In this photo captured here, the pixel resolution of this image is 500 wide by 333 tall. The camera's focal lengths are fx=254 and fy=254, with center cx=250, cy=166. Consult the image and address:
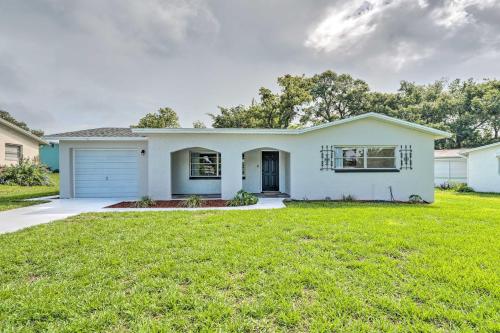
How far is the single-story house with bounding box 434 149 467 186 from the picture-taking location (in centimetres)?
1917

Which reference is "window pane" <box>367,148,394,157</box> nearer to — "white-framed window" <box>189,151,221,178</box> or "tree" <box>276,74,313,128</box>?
"white-framed window" <box>189,151,221,178</box>

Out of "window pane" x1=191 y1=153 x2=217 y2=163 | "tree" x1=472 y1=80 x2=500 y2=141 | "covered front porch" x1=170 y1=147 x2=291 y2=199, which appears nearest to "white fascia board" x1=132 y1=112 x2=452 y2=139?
"covered front porch" x1=170 y1=147 x2=291 y2=199

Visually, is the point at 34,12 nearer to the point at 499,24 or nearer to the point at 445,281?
the point at 445,281

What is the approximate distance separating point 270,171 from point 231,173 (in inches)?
130

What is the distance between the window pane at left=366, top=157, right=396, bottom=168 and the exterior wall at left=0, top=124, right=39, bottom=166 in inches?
937

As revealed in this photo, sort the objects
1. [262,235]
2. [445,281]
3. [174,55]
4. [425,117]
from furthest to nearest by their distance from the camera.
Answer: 1. [425,117]
2. [174,55]
3. [262,235]
4. [445,281]

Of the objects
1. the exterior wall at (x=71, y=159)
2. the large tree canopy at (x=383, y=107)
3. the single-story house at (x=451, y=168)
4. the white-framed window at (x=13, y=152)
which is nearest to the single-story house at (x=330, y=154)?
the exterior wall at (x=71, y=159)

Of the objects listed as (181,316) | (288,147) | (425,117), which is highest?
(425,117)

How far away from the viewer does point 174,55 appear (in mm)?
13711

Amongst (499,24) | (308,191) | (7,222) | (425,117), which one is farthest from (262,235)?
(425,117)

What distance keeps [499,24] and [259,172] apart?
13.9 m

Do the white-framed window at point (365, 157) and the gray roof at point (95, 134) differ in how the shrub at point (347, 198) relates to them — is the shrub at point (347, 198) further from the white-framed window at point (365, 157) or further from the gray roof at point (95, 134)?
the gray roof at point (95, 134)

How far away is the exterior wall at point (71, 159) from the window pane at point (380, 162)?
414 inches

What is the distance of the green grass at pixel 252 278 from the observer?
8.70 feet
